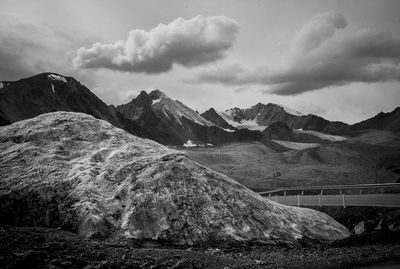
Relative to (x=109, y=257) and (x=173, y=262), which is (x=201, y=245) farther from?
(x=109, y=257)

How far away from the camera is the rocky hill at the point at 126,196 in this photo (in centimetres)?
1262

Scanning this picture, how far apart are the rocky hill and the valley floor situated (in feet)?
2.37

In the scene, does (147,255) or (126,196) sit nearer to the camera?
(147,255)

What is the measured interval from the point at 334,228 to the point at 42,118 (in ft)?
44.2

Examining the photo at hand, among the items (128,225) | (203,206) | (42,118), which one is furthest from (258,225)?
(42,118)

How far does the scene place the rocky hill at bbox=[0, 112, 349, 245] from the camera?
1262 centimetres

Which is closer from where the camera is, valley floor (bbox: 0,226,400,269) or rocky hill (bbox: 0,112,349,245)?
valley floor (bbox: 0,226,400,269)

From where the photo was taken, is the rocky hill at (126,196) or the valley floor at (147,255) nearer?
the valley floor at (147,255)

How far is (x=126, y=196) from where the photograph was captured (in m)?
13.4

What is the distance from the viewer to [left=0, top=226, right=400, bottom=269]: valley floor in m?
9.23

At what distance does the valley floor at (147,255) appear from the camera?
363 inches

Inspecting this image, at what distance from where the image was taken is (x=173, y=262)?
33.3ft

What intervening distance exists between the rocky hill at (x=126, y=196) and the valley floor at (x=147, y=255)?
722 mm

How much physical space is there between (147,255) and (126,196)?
10.7 ft
